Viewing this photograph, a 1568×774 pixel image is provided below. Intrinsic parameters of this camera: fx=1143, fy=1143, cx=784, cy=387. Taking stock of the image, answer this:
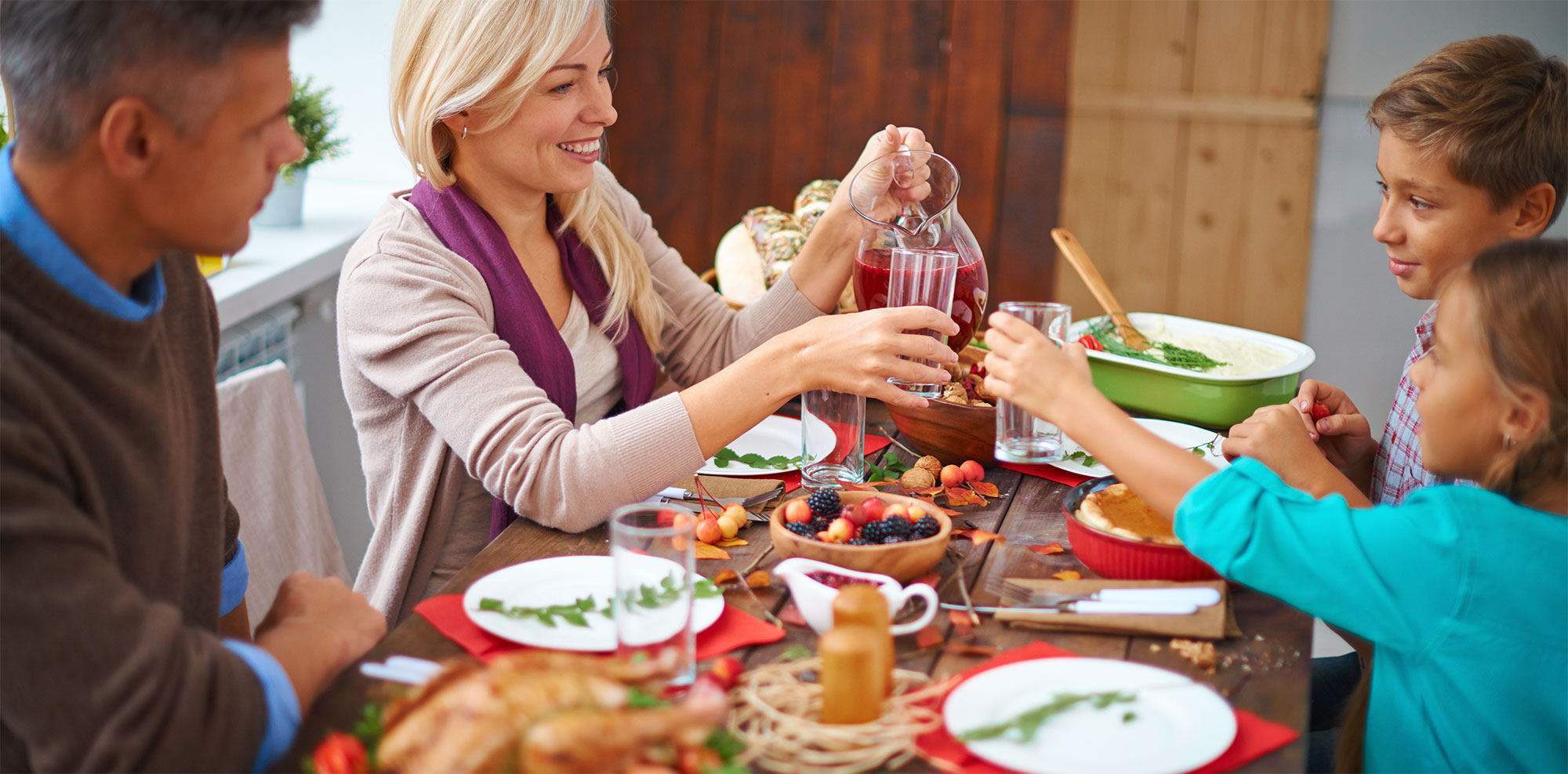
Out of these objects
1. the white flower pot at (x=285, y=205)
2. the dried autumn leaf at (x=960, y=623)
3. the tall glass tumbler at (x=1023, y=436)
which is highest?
the white flower pot at (x=285, y=205)

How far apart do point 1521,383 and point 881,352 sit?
0.70m

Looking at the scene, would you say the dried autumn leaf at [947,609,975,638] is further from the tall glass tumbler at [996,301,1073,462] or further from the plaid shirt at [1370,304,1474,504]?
the plaid shirt at [1370,304,1474,504]

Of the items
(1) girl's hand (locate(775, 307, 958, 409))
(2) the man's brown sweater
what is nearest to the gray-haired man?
(2) the man's brown sweater

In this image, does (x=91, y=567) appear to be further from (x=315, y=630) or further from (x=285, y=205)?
(x=285, y=205)

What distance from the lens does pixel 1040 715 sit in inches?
39.6

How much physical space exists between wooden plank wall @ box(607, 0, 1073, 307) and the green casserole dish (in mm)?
2116

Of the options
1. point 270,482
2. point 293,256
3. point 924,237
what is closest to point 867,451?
point 924,237

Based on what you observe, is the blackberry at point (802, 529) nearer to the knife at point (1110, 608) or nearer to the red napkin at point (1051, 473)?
the knife at point (1110, 608)

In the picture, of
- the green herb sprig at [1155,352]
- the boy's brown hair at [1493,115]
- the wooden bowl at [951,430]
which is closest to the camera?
the boy's brown hair at [1493,115]

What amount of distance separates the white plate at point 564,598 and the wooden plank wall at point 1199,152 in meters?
3.22

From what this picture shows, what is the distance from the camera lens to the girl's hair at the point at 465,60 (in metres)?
1.64

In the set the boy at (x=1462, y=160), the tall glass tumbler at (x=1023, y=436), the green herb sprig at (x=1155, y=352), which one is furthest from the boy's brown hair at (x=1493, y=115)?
the tall glass tumbler at (x=1023, y=436)

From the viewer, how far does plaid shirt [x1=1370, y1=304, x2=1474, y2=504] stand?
167 cm

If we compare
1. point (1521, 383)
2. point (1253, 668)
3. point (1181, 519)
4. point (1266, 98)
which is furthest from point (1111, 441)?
point (1266, 98)
